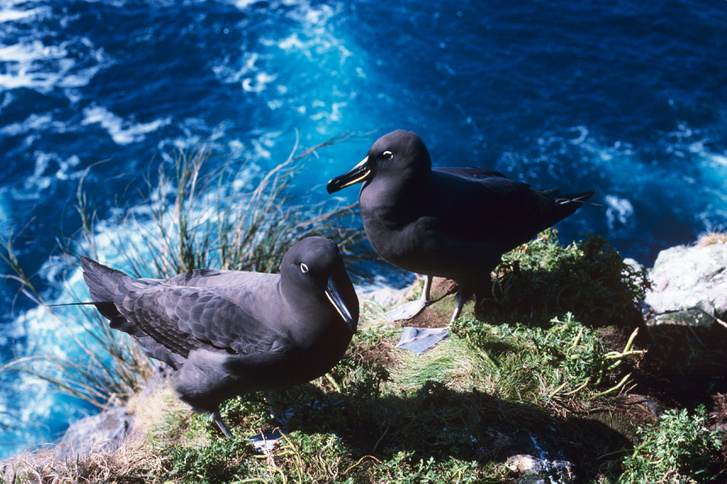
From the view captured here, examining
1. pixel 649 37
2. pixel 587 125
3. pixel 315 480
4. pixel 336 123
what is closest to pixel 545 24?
pixel 649 37

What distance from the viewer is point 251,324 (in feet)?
11.4

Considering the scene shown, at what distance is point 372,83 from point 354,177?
8384mm

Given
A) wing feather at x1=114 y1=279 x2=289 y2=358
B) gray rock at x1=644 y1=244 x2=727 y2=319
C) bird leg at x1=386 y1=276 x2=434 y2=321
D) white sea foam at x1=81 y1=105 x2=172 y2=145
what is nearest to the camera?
wing feather at x1=114 y1=279 x2=289 y2=358

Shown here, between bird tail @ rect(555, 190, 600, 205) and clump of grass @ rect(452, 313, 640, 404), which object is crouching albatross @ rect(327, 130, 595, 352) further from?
clump of grass @ rect(452, 313, 640, 404)

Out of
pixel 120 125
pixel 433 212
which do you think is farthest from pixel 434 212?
pixel 120 125

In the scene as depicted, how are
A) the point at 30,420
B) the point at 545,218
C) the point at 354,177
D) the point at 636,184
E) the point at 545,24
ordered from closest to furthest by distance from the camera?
1. the point at 354,177
2. the point at 545,218
3. the point at 30,420
4. the point at 636,184
5. the point at 545,24

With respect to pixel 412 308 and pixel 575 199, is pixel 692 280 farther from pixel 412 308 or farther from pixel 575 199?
pixel 412 308

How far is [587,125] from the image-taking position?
1155 cm

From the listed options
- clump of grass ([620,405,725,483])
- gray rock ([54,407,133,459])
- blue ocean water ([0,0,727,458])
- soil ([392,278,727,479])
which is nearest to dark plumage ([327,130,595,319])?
soil ([392,278,727,479])

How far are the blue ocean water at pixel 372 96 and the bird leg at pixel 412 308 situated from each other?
18.0 feet

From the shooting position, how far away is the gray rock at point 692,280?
5591 millimetres

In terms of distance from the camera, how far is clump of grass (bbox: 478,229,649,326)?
4840mm

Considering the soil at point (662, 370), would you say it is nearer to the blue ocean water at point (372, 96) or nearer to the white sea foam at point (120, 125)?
the blue ocean water at point (372, 96)

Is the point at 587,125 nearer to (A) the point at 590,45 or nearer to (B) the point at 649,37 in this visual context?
(A) the point at 590,45
